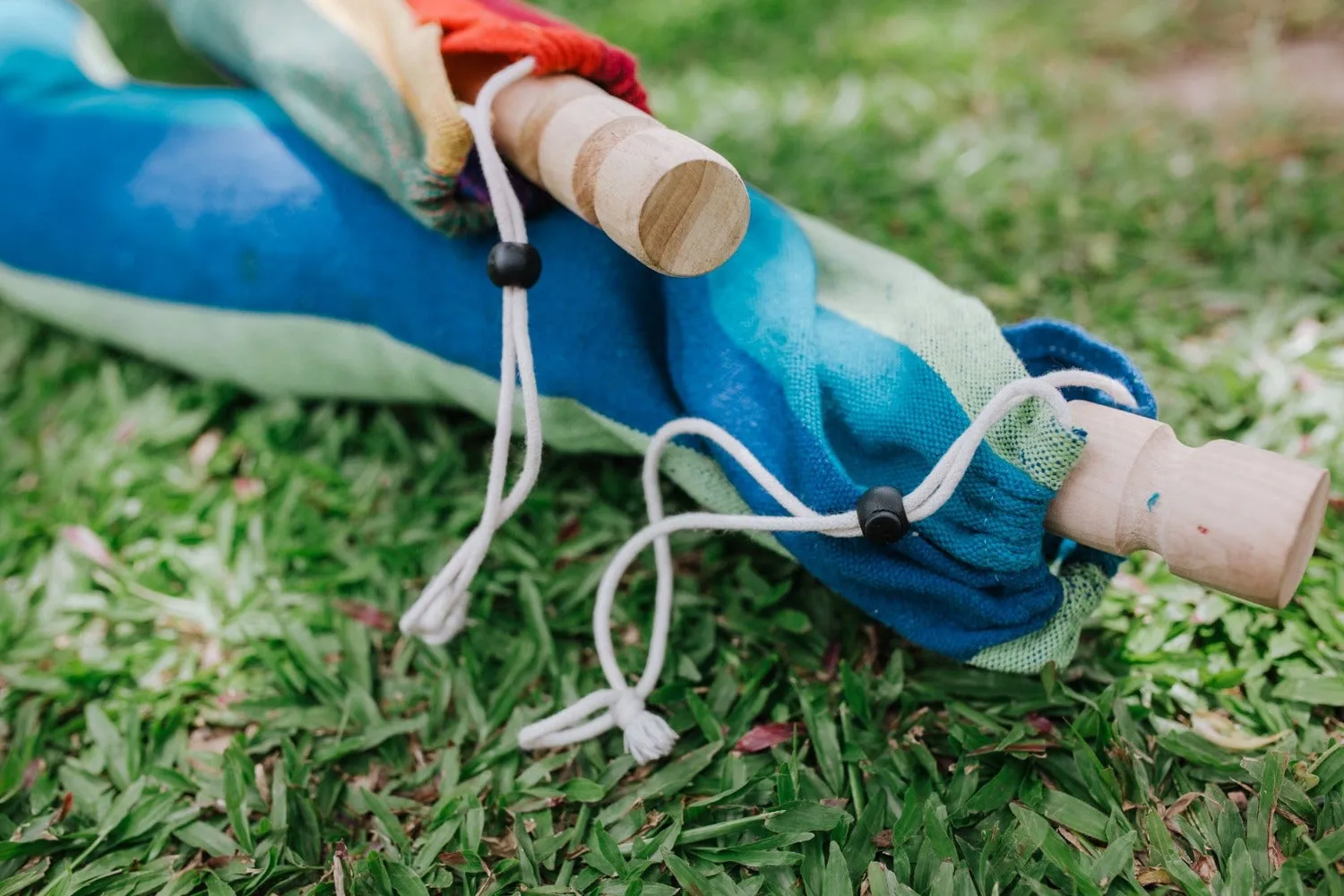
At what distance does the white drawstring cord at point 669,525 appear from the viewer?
0.78 m

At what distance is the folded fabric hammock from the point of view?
34.0 inches

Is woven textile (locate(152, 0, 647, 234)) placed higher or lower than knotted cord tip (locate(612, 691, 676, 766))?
higher

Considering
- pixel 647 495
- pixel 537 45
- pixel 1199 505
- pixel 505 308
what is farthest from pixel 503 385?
pixel 1199 505

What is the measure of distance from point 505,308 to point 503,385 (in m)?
0.07

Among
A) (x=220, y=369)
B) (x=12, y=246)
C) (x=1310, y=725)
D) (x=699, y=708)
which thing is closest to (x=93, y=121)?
(x=12, y=246)

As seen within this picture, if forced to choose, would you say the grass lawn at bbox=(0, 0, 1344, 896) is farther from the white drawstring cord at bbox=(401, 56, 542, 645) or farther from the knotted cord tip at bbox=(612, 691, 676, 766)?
the white drawstring cord at bbox=(401, 56, 542, 645)

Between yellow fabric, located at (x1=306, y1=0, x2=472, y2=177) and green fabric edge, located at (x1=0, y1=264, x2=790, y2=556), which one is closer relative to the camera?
yellow fabric, located at (x1=306, y1=0, x2=472, y2=177)

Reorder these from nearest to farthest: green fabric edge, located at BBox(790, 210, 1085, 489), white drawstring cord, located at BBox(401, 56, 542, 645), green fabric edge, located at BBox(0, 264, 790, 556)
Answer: green fabric edge, located at BBox(790, 210, 1085, 489) → white drawstring cord, located at BBox(401, 56, 542, 645) → green fabric edge, located at BBox(0, 264, 790, 556)

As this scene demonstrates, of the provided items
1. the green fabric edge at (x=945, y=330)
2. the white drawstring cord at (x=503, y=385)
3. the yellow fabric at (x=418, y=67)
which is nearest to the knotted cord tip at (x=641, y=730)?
the white drawstring cord at (x=503, y=385)

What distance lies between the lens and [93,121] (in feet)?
4.29

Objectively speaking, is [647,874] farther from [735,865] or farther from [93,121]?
[93,121]

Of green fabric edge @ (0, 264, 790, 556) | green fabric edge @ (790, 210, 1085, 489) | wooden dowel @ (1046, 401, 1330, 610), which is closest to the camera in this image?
wooden dowel @ (1046, 401, 1330, 610)

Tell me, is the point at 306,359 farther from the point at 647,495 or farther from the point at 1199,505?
the point at 1199,505

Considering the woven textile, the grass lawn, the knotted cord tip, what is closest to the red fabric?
the woven textile
